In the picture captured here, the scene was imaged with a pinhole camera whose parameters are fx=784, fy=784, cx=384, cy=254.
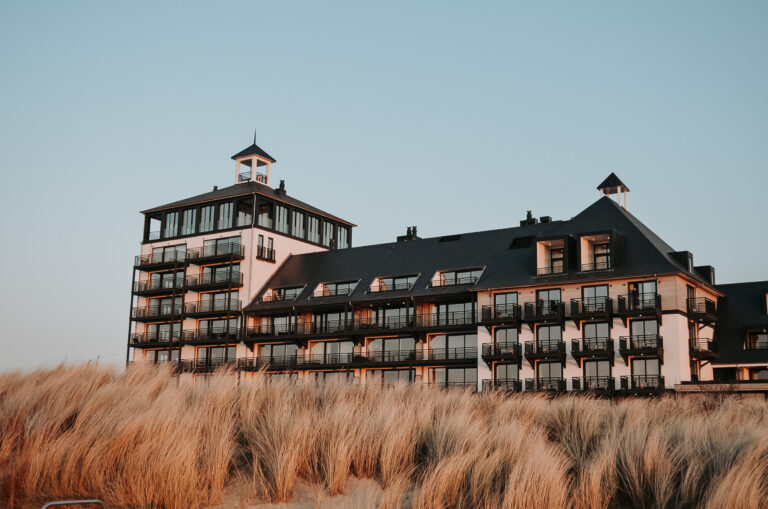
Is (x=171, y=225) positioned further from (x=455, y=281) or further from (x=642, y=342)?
(x=642, y=342)

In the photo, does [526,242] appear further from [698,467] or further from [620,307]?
[698,467]

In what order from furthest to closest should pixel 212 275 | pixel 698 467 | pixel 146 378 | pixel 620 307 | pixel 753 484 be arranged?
pixel 212 275, pixel 620 307, pixel 146 378, pixel 698 467, pixel 753 484

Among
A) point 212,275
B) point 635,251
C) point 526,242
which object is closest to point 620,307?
point 635,251

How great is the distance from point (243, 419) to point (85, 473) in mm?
2669

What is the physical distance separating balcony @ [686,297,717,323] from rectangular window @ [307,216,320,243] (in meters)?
31.7

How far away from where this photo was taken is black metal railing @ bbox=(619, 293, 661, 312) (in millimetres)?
43281

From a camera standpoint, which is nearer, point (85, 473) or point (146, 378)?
point (85, 473)

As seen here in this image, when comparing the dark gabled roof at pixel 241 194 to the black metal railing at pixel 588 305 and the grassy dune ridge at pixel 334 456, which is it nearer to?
the black metal railing at pixel 588 305

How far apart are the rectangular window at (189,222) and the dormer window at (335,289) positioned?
13913 mm

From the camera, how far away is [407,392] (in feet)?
47.7

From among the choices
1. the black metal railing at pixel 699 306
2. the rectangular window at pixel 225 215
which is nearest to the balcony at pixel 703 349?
the black metal railing at pixel 699 306

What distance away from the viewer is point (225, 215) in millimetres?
62312

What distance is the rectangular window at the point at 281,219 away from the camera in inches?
2466

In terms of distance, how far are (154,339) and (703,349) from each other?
40.2 metres
